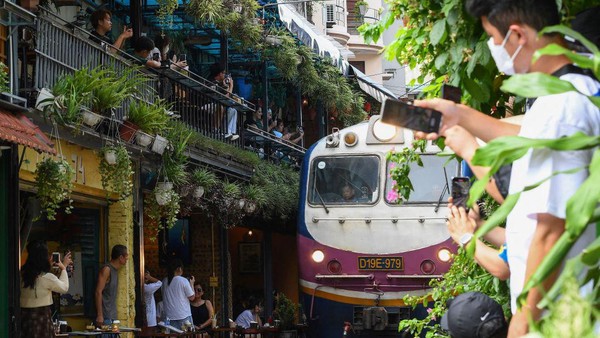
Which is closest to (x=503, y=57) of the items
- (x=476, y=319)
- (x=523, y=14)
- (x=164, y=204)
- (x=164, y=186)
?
(x=523, y=14)

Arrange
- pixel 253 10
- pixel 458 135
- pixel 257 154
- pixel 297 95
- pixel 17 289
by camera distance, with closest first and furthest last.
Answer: pixel 458 135 → pixel 17 289 → pixel 253 10 → pixel 257 154 → pixel 297 95

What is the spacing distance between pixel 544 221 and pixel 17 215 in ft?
29.9

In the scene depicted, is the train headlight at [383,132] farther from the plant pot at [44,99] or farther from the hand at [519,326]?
the hand at [519,326]

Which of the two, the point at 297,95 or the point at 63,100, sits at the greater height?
the point at 297,95

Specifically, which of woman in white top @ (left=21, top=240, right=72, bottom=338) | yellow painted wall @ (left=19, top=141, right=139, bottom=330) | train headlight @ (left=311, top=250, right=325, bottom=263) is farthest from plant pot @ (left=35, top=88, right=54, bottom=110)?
train headlight @ (left=311, top=250, right=325, bottom=263)

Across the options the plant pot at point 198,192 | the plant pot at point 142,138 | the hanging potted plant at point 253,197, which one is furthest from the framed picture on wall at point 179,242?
the plant pot at point 142,138

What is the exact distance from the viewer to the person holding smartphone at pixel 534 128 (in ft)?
9.99

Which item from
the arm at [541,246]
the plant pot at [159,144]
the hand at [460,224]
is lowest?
the arm at [541,246]

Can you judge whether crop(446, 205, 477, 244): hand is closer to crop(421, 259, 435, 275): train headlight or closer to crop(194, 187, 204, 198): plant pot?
crop(421, 259, 435, 275): train headlight

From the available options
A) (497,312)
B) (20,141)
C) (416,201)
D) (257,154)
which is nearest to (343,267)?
(416,201)

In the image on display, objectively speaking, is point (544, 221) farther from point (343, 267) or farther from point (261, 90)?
point (261, 90)

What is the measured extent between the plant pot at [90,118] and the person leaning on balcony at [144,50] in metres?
2.70

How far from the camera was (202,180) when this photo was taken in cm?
1634

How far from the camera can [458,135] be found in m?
3.42
